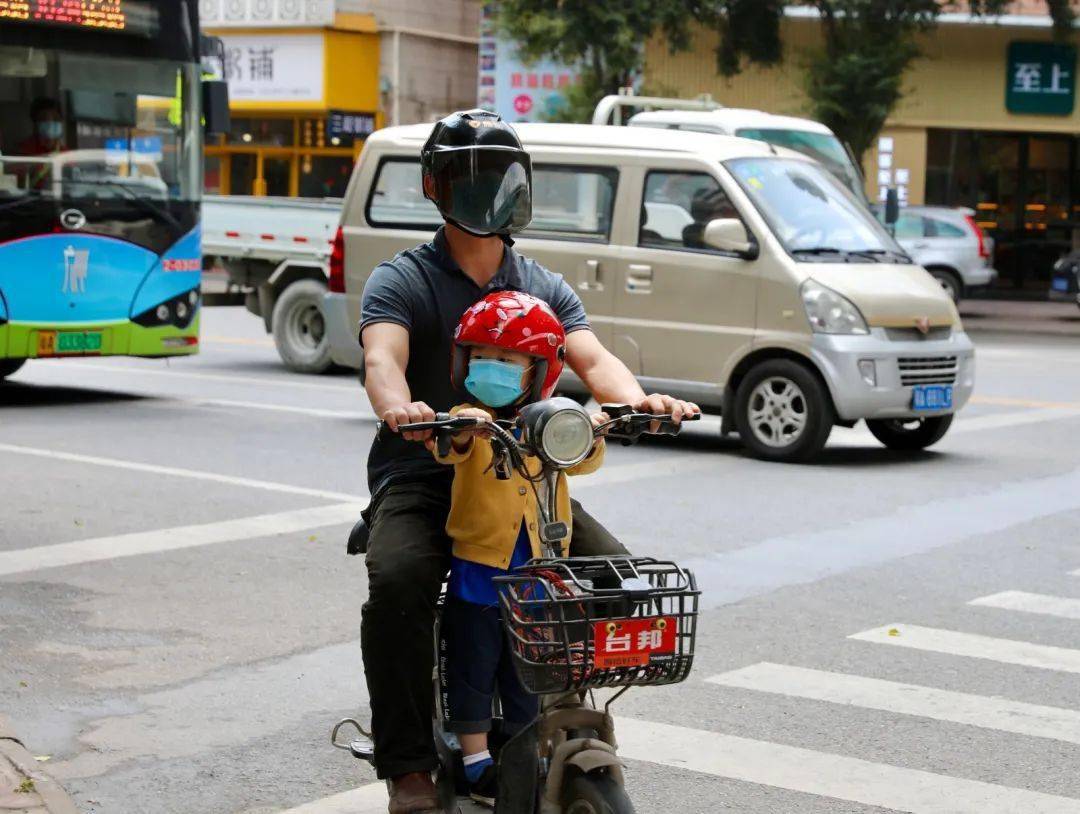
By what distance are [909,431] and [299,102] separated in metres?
26.1

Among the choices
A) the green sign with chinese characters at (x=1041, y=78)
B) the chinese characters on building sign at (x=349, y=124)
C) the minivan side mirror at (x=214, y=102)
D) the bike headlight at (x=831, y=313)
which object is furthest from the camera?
the chinese characters on building sign at (x=349, y=124)

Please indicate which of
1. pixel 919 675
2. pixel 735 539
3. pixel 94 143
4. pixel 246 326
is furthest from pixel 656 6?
pixel 919 675

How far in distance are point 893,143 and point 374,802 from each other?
2982cm

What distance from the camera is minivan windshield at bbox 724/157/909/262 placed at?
11922mm

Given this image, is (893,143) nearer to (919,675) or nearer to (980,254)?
(980,254)

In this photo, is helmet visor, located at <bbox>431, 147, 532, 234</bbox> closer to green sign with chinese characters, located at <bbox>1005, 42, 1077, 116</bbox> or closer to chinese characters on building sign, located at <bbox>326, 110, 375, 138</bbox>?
green sign with chinese characters, located at <bbox>1005, 42, 1077, 116</bbox>

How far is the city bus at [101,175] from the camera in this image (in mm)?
13719

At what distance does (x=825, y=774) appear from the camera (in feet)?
17.0

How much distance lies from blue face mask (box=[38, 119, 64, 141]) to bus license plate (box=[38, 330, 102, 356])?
1.49m

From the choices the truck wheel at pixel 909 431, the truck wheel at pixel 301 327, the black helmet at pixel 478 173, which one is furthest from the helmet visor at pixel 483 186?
the truck wheel at pixel 301 327

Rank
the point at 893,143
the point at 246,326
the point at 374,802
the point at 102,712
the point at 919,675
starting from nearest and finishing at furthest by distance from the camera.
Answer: the point at 374,802 < the point at 102,712 < the point at 919,675 < the point at 246,326 < the point at 893,143

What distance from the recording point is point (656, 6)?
97.2ft

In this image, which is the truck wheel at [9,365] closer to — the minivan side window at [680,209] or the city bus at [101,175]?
the city bus at [101,175]

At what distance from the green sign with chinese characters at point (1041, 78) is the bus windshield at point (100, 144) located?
21.5 m
